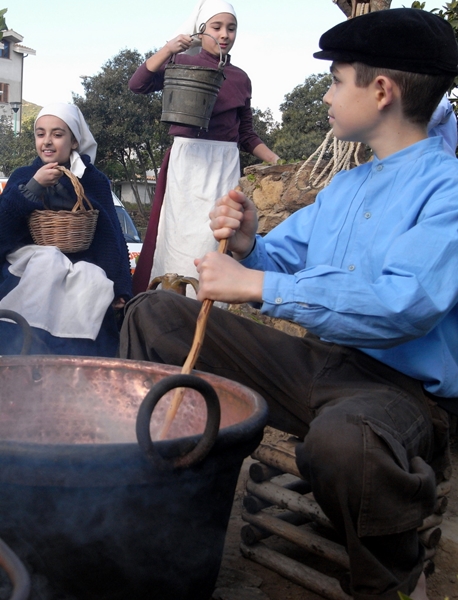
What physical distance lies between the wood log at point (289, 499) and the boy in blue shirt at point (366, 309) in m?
0.22

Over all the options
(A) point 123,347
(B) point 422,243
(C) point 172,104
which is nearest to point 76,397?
(A) point 123,347

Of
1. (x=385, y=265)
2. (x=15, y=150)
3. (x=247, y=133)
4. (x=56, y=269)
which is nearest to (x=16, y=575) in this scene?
(x=385, y=265)

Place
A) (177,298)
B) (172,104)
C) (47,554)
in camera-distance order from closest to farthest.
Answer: (47,554) < (177,298) < (172,104)

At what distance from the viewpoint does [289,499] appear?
2.42 metres

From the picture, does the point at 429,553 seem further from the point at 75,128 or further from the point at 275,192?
the point at 75,128

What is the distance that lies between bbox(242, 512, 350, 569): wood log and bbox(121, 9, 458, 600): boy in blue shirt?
0.28 meters

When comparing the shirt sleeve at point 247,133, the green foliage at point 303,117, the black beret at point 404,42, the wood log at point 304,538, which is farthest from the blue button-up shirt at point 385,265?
the green foliage at point 303,117

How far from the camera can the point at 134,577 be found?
5.47 feet

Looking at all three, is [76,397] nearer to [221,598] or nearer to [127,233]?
[221,598]

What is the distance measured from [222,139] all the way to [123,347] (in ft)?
8.89

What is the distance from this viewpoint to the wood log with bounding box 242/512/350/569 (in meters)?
2.23

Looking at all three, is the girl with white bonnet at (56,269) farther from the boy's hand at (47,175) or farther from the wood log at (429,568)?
the wood log at (429,568)

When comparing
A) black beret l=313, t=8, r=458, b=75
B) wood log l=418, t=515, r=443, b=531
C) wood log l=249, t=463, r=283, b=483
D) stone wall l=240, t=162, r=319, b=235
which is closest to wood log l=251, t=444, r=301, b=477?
wood log l=249, t=463, r=283, b=483

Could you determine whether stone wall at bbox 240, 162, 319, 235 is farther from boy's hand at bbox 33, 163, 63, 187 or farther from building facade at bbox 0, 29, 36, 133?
building facade at bbox 0, 29, 36, 133
